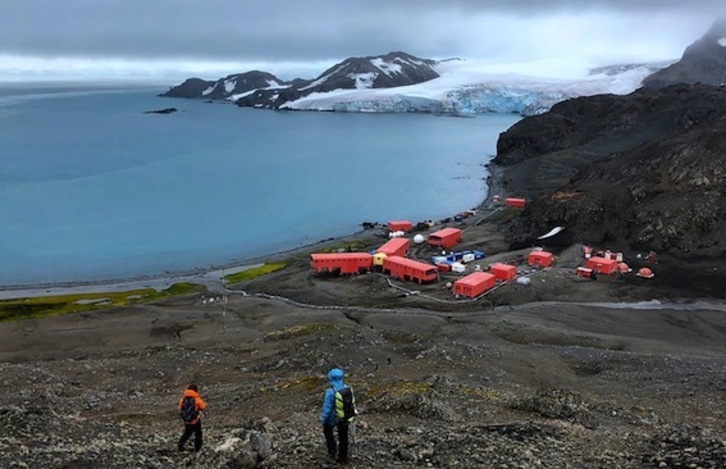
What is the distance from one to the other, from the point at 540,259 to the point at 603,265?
467cm

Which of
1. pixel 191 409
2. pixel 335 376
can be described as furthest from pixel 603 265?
pixel 335 376

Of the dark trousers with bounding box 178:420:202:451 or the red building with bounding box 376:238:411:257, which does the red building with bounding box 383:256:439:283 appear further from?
the dark trousers with bounding box 178:420:202:451

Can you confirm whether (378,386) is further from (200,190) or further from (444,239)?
(200,190)

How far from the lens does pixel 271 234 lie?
6950 cm

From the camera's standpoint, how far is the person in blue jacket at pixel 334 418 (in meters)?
11.3

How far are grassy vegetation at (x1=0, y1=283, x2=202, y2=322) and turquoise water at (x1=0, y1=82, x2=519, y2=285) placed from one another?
6180 mm

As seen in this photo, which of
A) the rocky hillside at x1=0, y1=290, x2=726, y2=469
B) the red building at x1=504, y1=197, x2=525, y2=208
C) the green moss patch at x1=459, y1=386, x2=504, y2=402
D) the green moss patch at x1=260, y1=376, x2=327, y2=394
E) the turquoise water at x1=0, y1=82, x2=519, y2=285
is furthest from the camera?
the red building at x1=504, y1=197, x2=525, y2=208

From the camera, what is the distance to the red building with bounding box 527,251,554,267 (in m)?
50.2

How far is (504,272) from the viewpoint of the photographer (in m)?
47.0

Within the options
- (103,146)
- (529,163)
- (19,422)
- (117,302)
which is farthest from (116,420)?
(103,146)

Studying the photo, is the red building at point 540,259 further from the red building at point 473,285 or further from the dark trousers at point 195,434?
the dark trousers at point 195,434

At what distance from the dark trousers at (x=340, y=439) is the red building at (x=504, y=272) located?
36.5m

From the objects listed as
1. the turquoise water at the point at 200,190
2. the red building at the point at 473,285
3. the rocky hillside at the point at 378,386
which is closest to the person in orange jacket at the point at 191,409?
the rocky hillside at the point at 378,386

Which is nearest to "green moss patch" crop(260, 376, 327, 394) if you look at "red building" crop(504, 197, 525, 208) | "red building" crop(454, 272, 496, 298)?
"red building" crop(454, 272, 496, 298)
